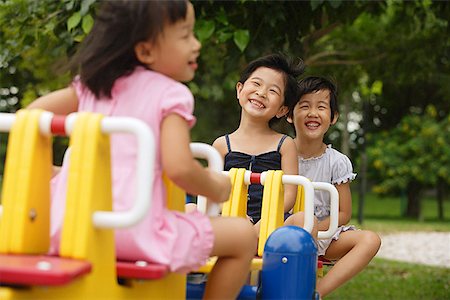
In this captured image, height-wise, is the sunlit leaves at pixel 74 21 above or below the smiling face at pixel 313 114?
above

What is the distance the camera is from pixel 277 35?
6.30 meters

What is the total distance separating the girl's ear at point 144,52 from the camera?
2502 mm

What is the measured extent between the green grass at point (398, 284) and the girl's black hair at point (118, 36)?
16.1 feet

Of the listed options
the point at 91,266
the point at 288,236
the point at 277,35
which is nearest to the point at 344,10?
the point at 277,35

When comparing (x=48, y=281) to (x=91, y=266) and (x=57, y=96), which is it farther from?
(x=57, y=96)

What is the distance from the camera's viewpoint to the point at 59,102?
272 cm

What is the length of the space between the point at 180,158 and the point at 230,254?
456 millimetres

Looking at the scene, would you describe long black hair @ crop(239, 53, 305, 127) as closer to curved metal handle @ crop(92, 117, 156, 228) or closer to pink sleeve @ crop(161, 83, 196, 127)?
pink sleeve @ crop(161, 83, 196, 127)

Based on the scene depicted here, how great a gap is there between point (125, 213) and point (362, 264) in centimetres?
211

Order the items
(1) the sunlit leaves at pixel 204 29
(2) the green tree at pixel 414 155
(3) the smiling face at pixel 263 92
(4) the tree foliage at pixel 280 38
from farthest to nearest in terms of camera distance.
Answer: (2) the green tree at pixel 414 155
(4) the tree foliage at pixel 280 38
(1) the sunlit leaves at pixel 204 29
(3) the smiling face at pixel 263 92

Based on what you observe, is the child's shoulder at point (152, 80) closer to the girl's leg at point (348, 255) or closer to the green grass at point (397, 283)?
the girl's leg at point (348, 255)

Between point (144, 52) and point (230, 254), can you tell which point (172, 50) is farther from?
point (230, 254)

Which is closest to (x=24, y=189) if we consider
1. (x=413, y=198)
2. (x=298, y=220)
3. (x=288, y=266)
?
(x=288, y=266)

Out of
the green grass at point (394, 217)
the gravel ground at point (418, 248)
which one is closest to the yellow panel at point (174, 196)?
the gravel ground at point (418, 248)
